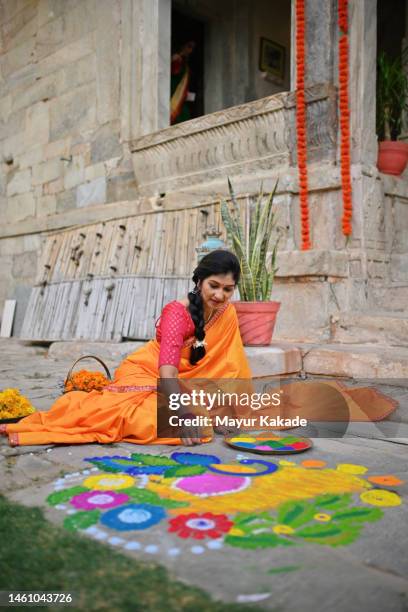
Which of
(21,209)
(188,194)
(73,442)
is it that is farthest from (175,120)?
(73,442)

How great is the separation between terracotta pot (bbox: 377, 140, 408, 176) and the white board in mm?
5781

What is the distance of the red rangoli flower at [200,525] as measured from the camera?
155 centimetres

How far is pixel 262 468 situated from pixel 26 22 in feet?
27.5

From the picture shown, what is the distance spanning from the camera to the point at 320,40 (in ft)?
15.9

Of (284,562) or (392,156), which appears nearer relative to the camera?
(284,562)

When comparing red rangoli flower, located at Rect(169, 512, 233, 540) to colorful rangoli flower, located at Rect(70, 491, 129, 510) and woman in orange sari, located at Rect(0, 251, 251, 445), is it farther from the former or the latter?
woman in orange sari, located at Rect(0, 251, 251, 445)

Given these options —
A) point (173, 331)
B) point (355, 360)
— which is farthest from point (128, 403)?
point (355, 360)

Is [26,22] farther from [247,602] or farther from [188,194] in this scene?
[247,602]

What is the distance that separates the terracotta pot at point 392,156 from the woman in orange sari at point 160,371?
2701 mm

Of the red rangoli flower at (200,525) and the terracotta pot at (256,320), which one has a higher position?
the terracotta pot at (256,320)

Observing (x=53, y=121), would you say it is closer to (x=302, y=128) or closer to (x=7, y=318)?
(x=7, y=318)

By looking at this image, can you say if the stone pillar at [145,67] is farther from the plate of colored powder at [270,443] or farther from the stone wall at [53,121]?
the plate of colored powder at [270,443]

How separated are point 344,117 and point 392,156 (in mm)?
584

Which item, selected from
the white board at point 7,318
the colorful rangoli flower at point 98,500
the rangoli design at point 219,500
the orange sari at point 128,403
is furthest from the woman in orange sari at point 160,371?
the white board at point 7,318
